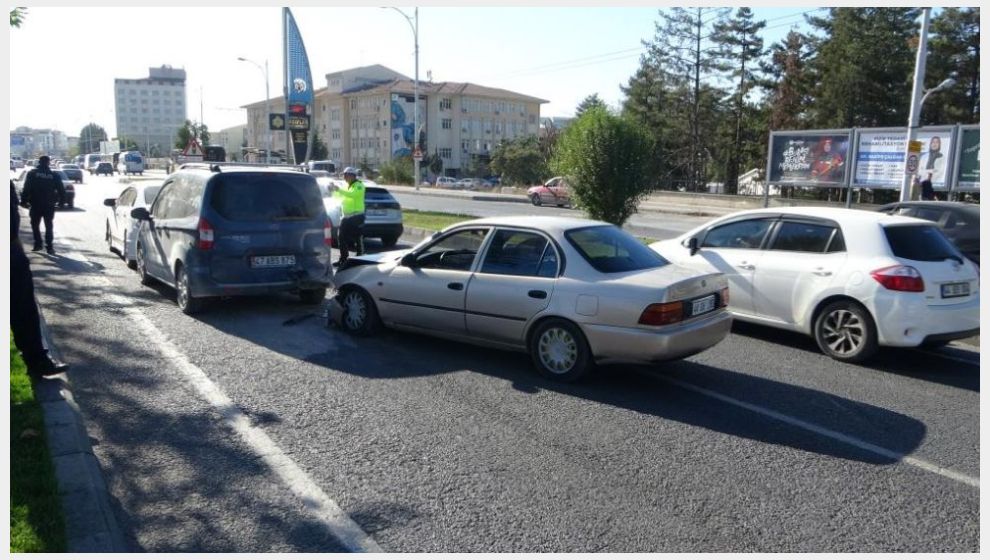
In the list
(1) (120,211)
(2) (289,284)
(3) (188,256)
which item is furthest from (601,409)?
(1) (120,211)

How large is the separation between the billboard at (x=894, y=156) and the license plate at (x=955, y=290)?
61.4 feet

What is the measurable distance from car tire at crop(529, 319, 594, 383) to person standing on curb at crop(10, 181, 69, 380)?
3911 mm

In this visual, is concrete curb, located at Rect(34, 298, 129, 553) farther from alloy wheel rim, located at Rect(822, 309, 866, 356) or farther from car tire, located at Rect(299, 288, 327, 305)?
alloy wheel rim, located at Rect(822, 309, 866, 356)

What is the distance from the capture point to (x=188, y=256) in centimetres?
930

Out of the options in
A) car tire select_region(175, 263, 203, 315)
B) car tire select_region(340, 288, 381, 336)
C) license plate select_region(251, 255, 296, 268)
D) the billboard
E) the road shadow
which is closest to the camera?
the road shadow

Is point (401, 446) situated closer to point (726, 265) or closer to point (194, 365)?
point (194, 365)

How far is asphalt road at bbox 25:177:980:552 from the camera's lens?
4.09m

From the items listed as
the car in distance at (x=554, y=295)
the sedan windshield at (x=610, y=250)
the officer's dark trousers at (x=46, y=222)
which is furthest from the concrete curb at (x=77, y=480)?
the officer's dark trousers at (x=46, y=222)

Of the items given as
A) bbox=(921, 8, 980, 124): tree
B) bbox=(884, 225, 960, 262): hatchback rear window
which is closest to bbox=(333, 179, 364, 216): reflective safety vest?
bbox=(884, 225, 960, 262): hatchback rear window

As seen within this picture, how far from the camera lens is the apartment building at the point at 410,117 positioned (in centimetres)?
9838

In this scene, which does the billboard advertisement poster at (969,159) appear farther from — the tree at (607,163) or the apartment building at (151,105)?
the apartment building at (151,105)

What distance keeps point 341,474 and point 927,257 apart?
233 inches

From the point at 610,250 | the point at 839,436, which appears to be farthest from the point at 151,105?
the point at 839,436

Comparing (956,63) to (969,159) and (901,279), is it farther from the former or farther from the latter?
(901,279)
